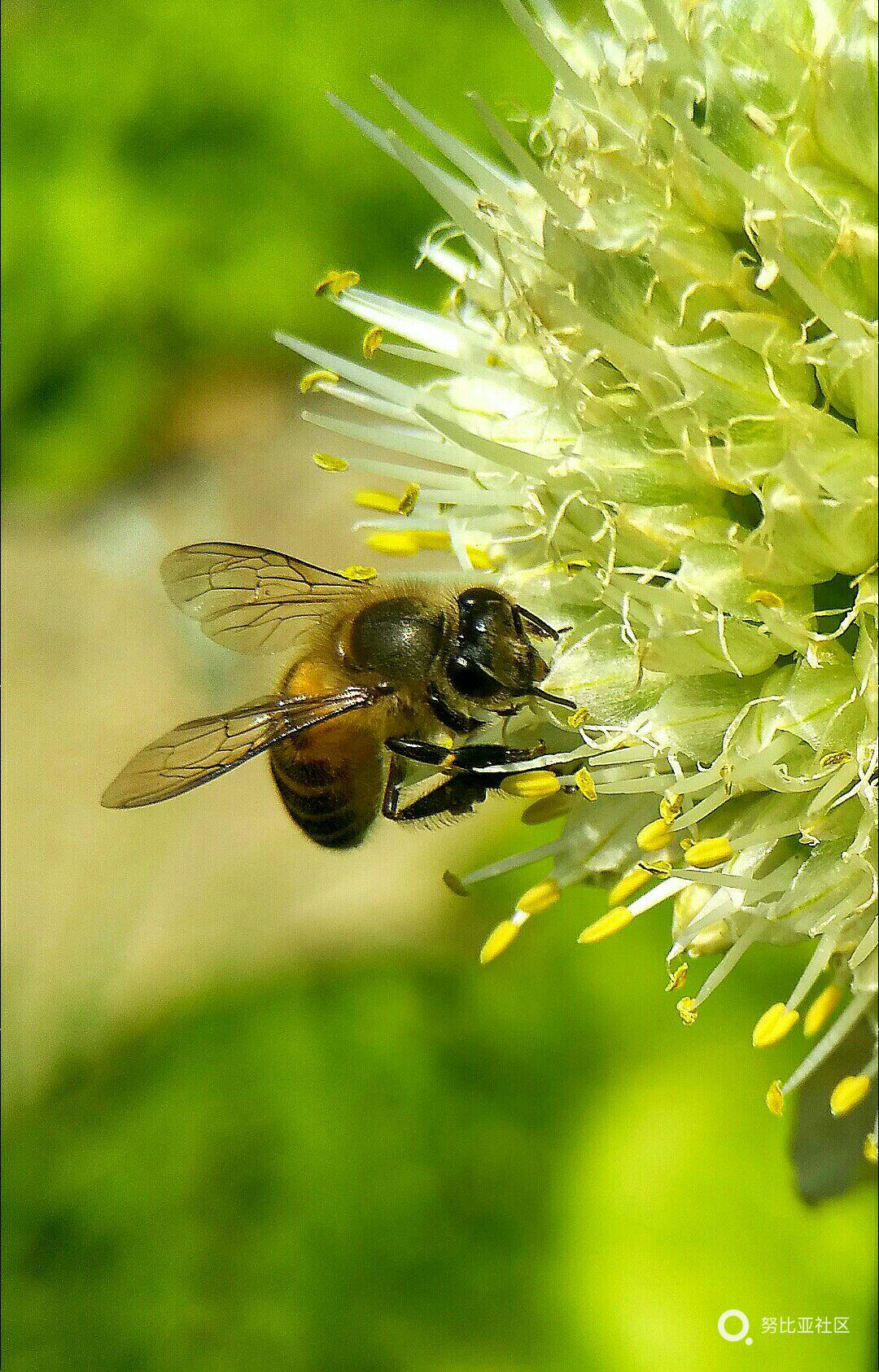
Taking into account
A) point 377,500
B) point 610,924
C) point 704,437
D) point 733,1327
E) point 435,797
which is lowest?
point 733,1327

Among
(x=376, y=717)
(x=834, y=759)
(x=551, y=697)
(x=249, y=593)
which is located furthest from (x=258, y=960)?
(x=834, y=759)

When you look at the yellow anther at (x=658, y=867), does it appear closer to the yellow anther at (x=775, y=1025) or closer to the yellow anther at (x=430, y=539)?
the yellow anther at (x=775, y=1025)

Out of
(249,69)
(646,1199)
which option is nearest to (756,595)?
(646,1199)

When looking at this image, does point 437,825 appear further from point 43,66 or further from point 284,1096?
point 43,66

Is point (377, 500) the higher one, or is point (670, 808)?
point (377, 500)

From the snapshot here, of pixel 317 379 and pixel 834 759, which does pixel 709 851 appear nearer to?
pixel 834 759

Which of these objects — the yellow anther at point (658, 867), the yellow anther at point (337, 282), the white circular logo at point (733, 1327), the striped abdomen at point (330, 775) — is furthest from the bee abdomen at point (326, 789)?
the white circular logo at point (733, 1327)

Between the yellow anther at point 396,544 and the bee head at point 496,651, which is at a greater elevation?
the yellow anther at point 396,544
